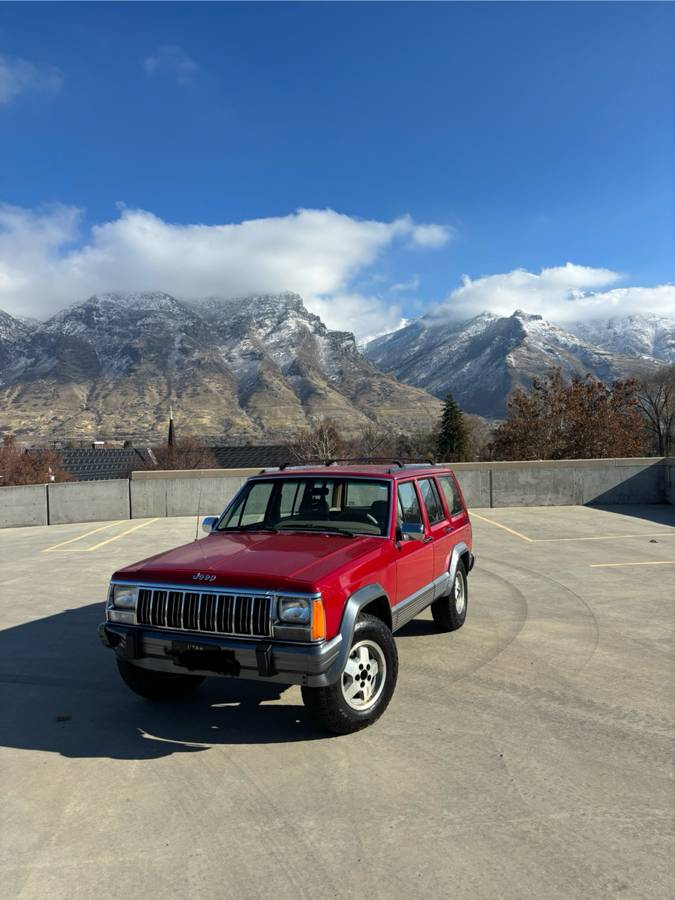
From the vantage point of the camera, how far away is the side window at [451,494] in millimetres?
6918

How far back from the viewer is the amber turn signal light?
3963 millimetres

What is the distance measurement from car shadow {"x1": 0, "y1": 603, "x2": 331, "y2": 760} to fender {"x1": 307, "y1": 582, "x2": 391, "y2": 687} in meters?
0.65

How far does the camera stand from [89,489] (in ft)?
59.6

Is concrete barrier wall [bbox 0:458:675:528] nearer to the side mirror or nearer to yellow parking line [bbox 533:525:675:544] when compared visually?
yellow parking line [bbox 533:525:675:544]

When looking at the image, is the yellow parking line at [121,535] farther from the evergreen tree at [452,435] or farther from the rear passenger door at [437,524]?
the evergreen tree at [452,435]

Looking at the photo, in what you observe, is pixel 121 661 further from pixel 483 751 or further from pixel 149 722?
pixel 483 751

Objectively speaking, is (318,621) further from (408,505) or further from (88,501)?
(88,501)

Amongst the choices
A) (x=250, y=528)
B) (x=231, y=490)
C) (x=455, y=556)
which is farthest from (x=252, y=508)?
(x=231, y=490)

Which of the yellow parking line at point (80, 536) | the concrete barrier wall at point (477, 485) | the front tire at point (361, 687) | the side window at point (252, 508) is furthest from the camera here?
the concrete barrier wall at point (477, 485)

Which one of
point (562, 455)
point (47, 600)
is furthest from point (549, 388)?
point (47, 600)

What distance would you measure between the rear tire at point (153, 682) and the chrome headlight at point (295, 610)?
1.10 metres

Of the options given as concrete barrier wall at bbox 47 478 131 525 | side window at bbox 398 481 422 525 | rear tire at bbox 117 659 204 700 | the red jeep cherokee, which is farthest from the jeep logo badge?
concrete barrier wall at bbox 47 478 131 525

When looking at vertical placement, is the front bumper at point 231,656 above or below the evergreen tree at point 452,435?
below

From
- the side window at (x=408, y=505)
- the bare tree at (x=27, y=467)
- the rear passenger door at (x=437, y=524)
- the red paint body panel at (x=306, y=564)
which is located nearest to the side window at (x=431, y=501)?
the rear passenger door at (x=437, y=524)
